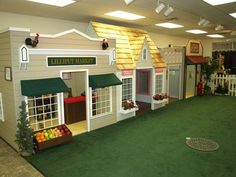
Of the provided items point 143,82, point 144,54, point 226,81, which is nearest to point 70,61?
point 144,54

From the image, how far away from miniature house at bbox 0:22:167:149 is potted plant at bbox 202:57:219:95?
13.5 feet

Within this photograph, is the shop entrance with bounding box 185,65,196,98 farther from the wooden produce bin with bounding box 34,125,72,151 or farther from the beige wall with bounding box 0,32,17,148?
the beige wall with bounding box 0,32,17,148

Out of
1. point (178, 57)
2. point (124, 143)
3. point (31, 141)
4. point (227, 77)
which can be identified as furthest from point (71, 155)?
point (227, 77)

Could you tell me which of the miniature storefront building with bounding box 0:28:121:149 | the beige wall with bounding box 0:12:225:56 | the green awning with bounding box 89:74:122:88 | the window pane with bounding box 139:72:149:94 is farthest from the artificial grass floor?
the beige wall with bounding box 0:12:225:56

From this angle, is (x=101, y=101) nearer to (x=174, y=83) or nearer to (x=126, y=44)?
(x=126, y=44)

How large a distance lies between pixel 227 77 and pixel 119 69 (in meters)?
7.61

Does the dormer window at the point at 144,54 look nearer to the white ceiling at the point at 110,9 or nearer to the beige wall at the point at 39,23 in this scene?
the white ceiling at the point at 110,9

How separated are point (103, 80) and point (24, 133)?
2.57 meters

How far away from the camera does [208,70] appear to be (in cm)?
1145

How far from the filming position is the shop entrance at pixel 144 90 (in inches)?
342

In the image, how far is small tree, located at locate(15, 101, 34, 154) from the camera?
443 cm

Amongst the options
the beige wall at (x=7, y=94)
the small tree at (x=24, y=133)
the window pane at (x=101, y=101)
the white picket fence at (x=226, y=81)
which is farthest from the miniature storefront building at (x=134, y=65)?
the white picket fence at (x=226, y=81)

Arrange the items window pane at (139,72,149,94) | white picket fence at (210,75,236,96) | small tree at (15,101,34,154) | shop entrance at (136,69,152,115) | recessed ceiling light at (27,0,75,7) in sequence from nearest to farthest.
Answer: small tree at (15,101,34,154) → recessed ceiling light at (27,0,75,7) → shop entrance at (136,69,152,115) → window pane at (139,72,149,94) → white picket fence at (210,75,236,96)

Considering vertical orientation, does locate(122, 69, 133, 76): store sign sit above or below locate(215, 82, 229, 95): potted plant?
above
